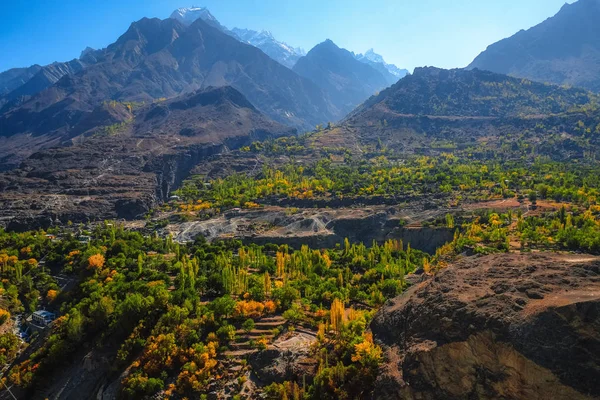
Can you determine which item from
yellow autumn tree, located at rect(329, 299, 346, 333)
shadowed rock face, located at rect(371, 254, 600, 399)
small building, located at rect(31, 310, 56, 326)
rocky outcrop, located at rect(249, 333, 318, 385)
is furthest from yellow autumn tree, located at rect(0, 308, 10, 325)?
shadowed rock face, located at rect(371, 254, 600, 399)

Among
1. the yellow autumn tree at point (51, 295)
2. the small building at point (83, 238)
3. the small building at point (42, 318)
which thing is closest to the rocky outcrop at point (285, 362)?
the small building at point (42, 318)

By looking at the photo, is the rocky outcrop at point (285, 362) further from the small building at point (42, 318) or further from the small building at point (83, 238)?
the small building at point (83, 238)

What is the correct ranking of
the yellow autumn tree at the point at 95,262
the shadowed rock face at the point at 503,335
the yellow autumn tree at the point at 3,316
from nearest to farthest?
the shadowed rock face at the point at 503,335, the yellow autumn tree at the point at 3,316, the yellow autumn tree at the point at 95,262

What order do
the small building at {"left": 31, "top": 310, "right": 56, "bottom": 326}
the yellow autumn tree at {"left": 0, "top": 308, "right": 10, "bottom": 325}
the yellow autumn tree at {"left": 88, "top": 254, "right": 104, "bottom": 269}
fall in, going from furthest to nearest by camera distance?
1. the yellow autumn tree at {"left": 88, "top": 254, "right": 104, "bottom": 269}
2. the small building at {"left": 31, "top": 310, "right": 56, "bottom": 326}
3. the yellow autumn tree at {"left": 0, "top": 308, "right": 10, "bottom": 325}

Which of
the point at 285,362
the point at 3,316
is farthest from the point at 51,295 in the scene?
the point at 285,362

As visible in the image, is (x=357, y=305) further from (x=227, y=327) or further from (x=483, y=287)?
(x=483, y=287)

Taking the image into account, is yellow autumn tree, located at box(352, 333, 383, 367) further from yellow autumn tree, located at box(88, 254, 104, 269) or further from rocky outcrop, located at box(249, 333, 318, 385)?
yellow autumn tree, located at box(88, 254, 104, 269)
